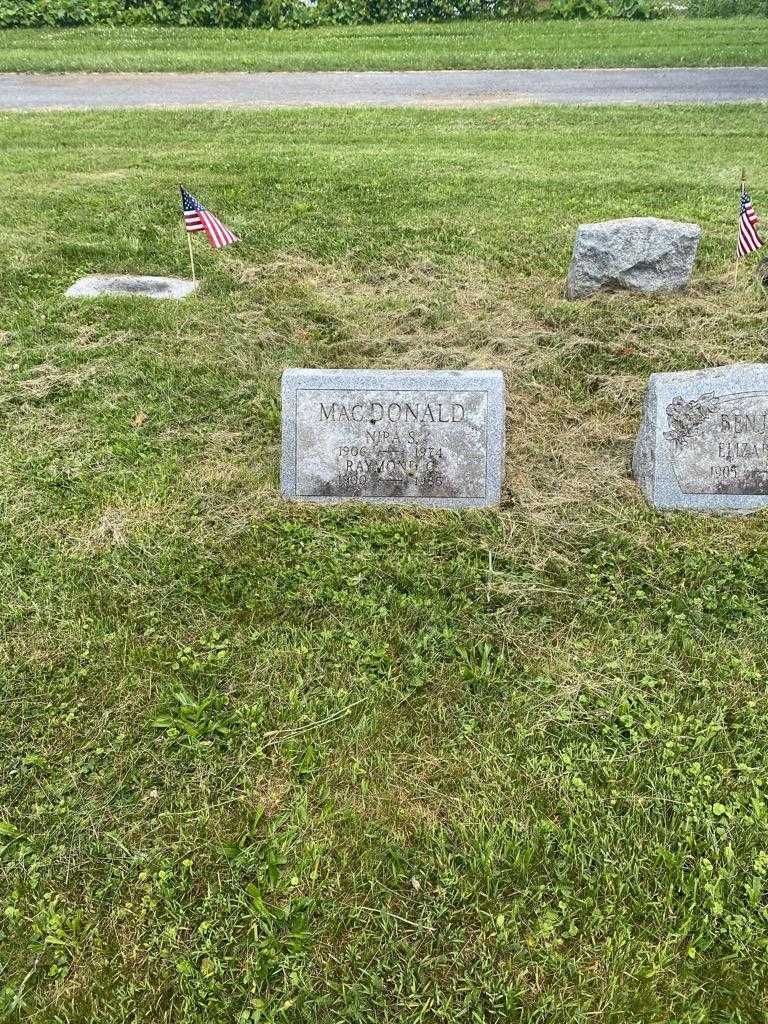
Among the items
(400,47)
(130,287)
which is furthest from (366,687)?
(400,47)

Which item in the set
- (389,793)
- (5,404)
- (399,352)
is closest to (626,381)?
(399,352)

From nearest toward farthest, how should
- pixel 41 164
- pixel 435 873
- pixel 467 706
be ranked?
pixel 435 873 → pixel 467 706 → pixel 41 164

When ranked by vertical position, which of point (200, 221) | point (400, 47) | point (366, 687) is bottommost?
point (366, 687)

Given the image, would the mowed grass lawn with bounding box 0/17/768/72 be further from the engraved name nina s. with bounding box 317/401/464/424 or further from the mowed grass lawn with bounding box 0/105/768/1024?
the engraved name nina s. with bounding box 317/401/464/424

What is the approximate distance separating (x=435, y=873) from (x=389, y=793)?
1.18 ft

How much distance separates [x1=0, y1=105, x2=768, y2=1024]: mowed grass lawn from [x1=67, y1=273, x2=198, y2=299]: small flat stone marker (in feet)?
0.75

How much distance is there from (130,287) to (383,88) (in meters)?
9.95

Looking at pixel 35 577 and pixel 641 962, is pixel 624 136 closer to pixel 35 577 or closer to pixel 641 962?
pixel 35 577

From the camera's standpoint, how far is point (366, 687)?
3320mm

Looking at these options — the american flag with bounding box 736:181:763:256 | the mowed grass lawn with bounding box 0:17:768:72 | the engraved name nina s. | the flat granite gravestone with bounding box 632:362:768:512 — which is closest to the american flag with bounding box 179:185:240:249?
the engraved name nina s.

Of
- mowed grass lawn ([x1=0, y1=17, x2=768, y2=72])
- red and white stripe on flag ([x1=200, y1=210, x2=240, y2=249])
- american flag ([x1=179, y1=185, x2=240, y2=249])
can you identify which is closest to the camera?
american flag ([x1=179, y1=185, x2=240, y2=249])

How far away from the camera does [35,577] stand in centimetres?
390

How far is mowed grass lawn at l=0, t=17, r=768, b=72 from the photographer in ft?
50.5

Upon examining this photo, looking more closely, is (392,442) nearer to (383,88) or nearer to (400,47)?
(383,88)
